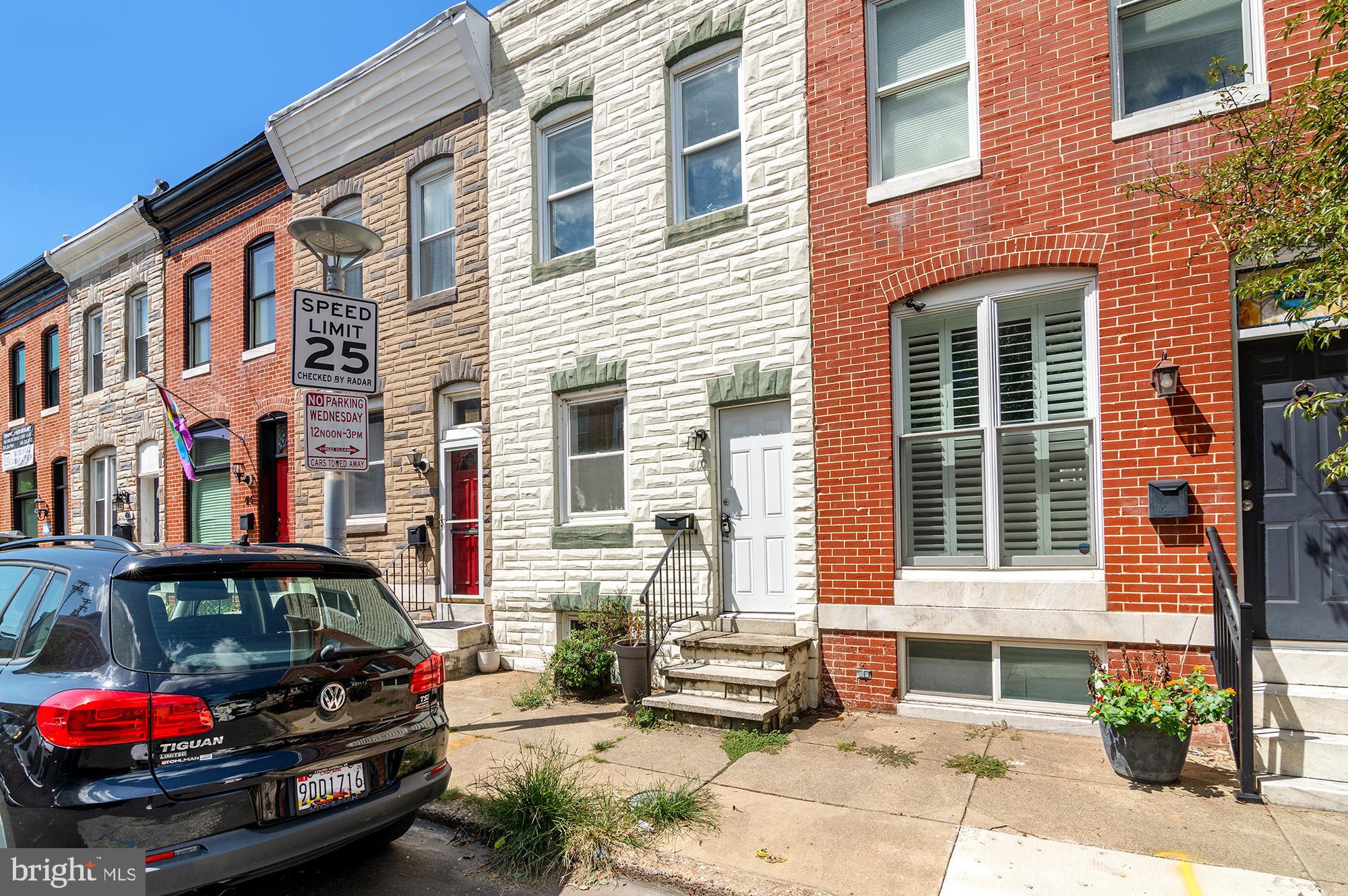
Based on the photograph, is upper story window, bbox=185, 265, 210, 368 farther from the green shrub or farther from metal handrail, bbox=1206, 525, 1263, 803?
metal handrail, bbox=1206, 525, 1263, 803

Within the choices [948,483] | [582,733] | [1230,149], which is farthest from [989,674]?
[1230,149]

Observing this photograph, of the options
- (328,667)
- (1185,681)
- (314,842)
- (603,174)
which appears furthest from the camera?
(603,174)

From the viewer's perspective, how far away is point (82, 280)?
17.4 m

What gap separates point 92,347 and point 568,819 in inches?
713

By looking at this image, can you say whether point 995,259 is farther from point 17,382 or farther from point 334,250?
point 17,382

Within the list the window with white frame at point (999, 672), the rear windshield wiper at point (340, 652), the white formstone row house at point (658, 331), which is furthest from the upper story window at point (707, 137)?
the rear windshield wiper at point (340, 652)

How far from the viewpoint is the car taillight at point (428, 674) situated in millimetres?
4230

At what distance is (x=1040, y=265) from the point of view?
6.55m

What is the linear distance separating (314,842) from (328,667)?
2.50ft

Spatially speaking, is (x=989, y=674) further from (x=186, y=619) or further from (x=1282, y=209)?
(x=186, y=619)

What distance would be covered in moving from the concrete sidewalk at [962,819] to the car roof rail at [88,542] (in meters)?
2.86

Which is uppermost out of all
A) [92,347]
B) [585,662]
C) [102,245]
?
[102,245]

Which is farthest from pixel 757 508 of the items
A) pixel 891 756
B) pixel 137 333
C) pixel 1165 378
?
pixel 137 333

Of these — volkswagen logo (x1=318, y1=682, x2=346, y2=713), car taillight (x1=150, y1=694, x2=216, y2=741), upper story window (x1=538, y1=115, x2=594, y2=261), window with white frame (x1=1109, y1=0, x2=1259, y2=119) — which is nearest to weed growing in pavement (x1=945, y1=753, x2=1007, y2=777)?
volkswagen logo (x1=318, y1=682, x2=346, y2=713)
